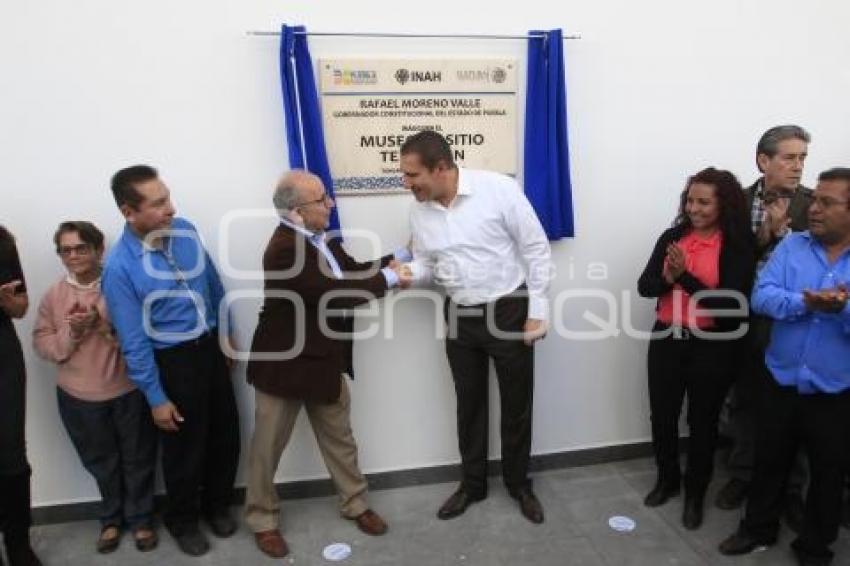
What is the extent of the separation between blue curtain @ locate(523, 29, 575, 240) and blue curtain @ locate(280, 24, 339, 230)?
91 centimetres

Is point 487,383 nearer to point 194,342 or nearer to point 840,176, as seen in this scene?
point 194,342

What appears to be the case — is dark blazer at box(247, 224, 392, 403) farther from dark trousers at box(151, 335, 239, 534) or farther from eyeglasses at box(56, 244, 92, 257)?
eyeglasses at box(56, 244, 92, 257)

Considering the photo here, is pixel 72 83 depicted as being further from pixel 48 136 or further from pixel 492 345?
pixel 492 345

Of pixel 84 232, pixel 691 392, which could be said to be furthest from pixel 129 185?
pixel 691 392

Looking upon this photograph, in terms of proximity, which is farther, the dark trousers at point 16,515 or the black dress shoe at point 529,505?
the black dress shoe at point 529,505

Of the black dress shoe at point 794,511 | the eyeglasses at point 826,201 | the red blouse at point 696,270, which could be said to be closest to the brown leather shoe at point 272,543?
the red blouse at point 696,270

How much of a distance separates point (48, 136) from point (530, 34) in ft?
6.57

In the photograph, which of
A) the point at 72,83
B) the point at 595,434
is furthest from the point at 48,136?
the point at 595,434

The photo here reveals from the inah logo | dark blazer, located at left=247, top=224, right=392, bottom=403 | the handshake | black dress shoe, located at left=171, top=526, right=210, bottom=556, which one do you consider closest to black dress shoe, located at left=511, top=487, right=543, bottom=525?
dark blazer, located at left=247, top=224, right=392, bottom=403

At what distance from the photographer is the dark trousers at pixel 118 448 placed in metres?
2.65

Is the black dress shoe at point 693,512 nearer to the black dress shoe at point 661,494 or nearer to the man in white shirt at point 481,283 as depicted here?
the black dress shoe at point 661,494

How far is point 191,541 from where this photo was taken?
2.71 m

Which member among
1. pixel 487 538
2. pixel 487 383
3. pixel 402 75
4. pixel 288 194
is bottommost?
pixel 487 538

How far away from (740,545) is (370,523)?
58.8 inches
